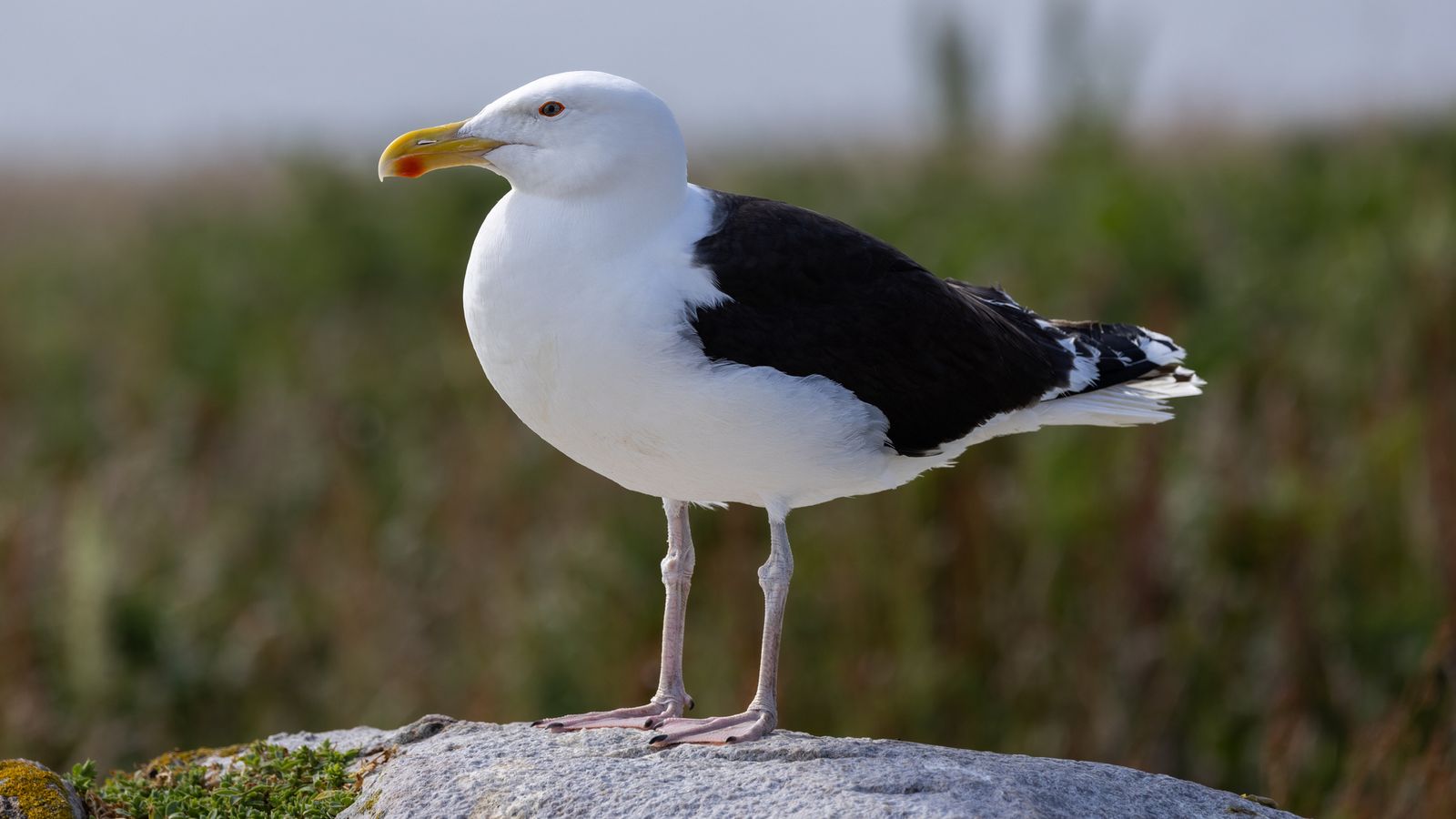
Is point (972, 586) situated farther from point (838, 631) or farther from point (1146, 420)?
point (1146, 420)

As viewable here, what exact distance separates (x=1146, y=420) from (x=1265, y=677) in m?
3.05

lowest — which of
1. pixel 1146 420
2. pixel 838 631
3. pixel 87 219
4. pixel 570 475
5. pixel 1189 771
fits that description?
pixel 1189 771

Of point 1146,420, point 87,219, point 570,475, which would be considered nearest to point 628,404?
point 1146,420

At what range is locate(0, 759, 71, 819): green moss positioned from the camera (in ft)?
11.2

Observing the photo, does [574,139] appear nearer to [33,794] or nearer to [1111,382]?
[1111,382]

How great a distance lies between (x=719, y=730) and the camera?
3.90 m

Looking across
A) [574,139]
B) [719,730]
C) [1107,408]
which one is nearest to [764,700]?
[719,730]

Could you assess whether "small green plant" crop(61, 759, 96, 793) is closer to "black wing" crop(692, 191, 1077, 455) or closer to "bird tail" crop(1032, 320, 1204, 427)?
"black wing" crop(692, 191, 1077, 455)

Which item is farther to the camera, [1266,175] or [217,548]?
[1266,175]

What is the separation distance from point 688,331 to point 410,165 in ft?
3.25

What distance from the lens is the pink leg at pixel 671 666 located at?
4105 millimetres

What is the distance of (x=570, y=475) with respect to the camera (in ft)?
28.9

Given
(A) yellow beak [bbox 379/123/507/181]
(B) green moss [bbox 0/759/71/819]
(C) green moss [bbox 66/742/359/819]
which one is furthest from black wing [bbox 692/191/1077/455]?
(B) green moss [bbox 0/759/71/819]

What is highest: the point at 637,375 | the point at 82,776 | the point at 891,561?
the point at 637,375
